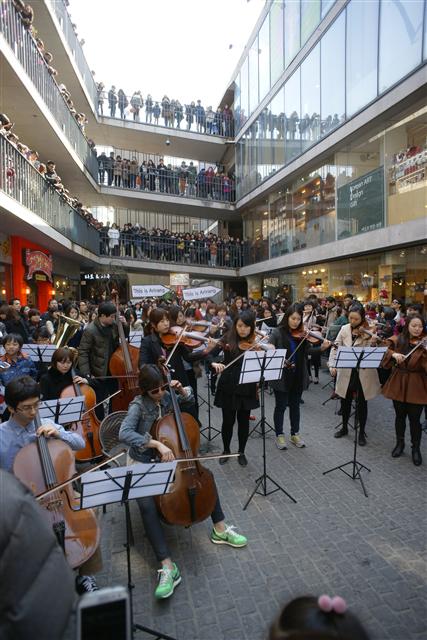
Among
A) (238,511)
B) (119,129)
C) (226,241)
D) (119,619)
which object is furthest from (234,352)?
(119,129)

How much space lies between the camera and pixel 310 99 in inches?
625

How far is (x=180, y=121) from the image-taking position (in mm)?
24500

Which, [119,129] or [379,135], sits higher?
[119,129]

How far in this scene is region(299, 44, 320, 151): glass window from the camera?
1534 cm

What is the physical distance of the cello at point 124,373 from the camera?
5594 mm

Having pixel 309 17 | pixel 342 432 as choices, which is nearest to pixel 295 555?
pixel 342 432

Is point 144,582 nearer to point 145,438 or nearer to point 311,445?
point 145,438

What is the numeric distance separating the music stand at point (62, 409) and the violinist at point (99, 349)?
1699 mm

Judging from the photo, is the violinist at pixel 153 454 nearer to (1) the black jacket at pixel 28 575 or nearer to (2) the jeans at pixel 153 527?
(2) the jeans at pixel 153 527

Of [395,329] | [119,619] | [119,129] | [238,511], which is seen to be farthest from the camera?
[119,129]

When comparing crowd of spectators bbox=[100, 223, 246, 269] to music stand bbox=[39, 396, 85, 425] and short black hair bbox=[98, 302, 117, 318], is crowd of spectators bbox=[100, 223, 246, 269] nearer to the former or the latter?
Result: short black hair bbox=[98, 302, 117, 318]

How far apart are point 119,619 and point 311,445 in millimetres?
5292

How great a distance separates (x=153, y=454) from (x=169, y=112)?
25.0 meters

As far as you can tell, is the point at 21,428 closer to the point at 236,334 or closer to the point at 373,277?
the point at 236,334
